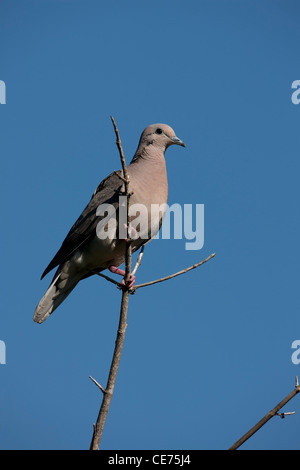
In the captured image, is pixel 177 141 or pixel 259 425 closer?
pixel 259 425

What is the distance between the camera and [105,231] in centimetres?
513

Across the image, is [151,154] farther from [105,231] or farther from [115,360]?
[115,360]

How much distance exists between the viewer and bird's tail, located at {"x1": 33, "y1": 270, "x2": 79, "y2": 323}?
5.25 metres

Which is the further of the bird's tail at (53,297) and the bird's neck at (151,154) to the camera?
the bird's neck at (151,154)

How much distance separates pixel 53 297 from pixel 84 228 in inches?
26.0

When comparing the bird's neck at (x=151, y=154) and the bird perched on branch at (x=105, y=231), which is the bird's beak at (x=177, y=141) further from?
the bird's neck at (x=151, y=154)

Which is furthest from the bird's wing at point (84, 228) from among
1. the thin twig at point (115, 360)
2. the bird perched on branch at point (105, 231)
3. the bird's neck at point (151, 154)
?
the thin twig at point (115, 360)

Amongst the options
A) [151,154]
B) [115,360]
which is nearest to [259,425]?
[115,360]

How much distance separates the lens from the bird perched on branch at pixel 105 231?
513 cm

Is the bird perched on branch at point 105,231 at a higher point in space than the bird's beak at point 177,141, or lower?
lower
